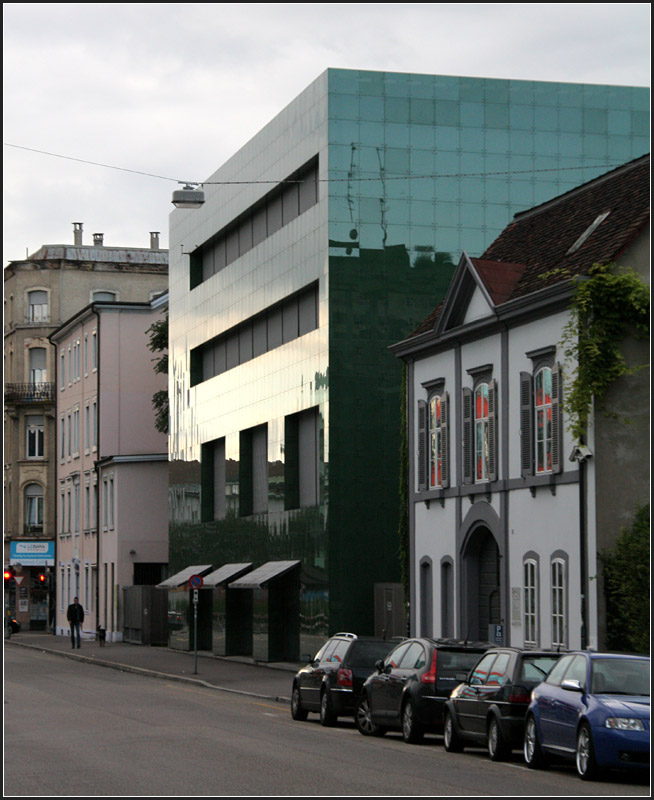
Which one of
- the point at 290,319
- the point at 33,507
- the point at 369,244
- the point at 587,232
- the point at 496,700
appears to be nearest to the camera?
the point at 496,700

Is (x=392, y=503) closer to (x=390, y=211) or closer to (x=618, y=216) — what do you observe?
(x=390, y=211)

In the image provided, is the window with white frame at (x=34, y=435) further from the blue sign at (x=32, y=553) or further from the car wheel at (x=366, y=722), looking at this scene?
the car wheel at (x=366, y=722)

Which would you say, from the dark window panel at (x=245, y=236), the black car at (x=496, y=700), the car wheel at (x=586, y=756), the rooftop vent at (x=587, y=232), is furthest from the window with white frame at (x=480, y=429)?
the dark window panel at (x=245, y=236)

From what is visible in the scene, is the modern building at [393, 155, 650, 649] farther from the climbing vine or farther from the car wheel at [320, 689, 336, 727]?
the car wheel at [320, 689, 336, 727]

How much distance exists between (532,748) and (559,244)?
15069 mm

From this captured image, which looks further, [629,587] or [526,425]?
[526,425]

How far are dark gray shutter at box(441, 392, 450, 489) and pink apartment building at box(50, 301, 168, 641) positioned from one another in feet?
105

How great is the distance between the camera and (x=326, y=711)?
24750mm

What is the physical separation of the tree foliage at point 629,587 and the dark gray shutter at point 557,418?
1.91 m

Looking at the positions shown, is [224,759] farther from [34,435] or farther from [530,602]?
[34,435]

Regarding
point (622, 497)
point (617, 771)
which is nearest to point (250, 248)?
point (622, 497)

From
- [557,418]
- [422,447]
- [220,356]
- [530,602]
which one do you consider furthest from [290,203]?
[530,602]

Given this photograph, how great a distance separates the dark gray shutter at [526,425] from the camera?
29.0 metres

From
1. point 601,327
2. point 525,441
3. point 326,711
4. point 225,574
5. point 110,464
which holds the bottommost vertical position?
point 326,711
